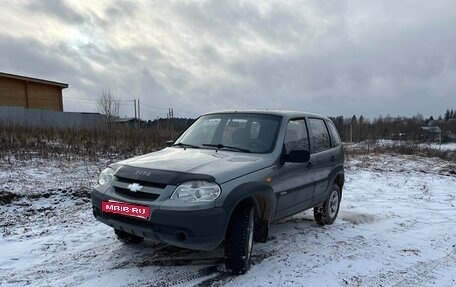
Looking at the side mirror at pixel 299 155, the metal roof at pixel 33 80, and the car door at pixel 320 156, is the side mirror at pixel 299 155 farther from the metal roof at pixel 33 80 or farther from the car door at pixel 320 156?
the metal roof at pixel 33 80

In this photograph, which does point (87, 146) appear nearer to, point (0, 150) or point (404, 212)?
point (0, 150)

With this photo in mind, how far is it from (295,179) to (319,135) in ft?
4.45

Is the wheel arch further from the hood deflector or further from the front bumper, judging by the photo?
the hood deflector

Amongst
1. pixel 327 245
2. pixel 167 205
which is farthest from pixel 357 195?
pixel 167 205

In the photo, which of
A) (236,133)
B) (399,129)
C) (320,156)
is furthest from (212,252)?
(399,129)

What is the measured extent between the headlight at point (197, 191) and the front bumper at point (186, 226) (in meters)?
0.13

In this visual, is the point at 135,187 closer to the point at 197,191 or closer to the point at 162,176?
the point at 162,176

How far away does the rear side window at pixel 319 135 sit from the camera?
590 centimetres

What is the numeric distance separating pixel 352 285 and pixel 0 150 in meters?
9.66

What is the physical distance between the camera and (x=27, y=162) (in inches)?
374

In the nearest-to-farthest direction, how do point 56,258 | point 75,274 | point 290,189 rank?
point 75,274
point 56,258
point 290,189

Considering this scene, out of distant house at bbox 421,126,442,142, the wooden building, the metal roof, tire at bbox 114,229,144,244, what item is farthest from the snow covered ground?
distant house at bbox 421,126,442,142

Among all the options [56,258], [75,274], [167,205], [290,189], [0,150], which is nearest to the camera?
[167,205]

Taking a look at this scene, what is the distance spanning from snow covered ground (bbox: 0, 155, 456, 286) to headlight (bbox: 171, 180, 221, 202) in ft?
3.09
